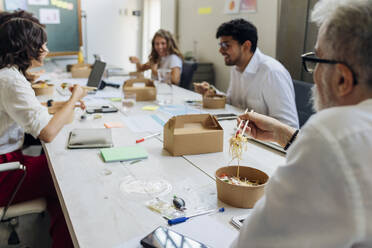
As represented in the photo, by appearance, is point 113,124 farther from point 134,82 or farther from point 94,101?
point 134,82

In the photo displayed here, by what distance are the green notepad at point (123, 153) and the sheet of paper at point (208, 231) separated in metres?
0.51

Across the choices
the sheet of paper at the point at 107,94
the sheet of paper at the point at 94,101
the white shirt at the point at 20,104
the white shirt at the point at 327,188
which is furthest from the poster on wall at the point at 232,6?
the white shirt at the point at 327,188

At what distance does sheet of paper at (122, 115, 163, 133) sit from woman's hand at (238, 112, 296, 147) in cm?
57

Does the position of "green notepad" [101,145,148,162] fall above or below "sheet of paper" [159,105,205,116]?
below

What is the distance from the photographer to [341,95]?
680 mm

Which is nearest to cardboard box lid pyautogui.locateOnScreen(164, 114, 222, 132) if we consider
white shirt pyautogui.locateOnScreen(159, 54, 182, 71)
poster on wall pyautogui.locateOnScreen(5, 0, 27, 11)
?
white shirt pyautogui.locateOnScreen(159, 54, 182, 71)

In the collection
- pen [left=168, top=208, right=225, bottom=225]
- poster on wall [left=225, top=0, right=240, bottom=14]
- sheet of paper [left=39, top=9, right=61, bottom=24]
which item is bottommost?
pen [left=168, top=208, right=225, bottom=225]

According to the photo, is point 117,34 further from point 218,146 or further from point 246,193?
point 246,193

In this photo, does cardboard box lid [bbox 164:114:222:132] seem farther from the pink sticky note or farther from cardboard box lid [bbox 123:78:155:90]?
cardboard box lid [bbox 123:78:155:90]

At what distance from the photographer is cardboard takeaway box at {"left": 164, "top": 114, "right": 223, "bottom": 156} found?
1449 mm

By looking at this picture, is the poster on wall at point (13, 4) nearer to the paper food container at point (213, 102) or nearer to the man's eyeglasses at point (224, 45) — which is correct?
the man's eyeglasses at point (224, 45)

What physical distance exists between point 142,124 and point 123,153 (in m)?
0.50

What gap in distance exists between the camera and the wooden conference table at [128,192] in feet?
3.01

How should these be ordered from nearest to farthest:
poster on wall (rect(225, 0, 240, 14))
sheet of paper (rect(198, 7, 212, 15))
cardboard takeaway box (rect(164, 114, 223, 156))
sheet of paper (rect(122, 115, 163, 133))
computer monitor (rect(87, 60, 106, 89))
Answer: cardboard takeaway box (rect(164, 114, 223, 156)) < sheet of paper (rect(122, 115, 163, 133)) < computer monitor (rect(87, 60, 106, 89)) < poster on wall (rect(225, 0, 240, 14)) < sheet of paper (rect(198, 7, 212, 15))
